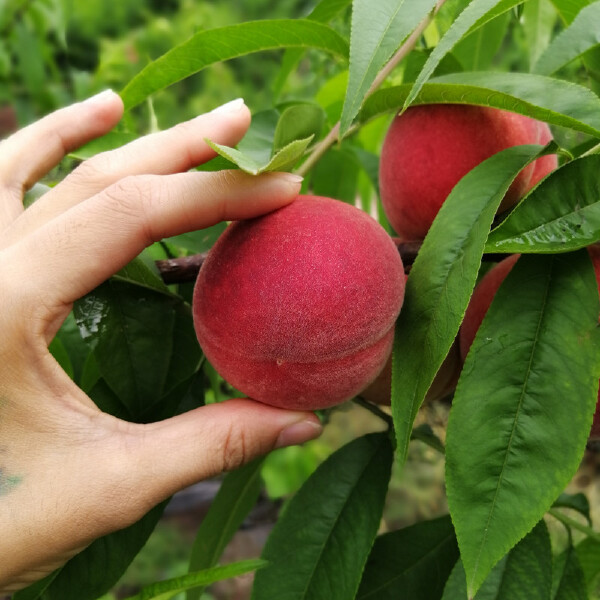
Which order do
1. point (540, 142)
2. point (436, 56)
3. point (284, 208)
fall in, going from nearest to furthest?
point (436, 56) < point (284, 208) < point (540, 142)

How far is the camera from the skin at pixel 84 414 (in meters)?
0.50

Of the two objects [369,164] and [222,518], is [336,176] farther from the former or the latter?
[222,518]

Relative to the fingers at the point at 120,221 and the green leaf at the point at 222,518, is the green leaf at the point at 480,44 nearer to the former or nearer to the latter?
the fingers at the point at 120,221

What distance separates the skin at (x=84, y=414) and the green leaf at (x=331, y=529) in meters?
0.13

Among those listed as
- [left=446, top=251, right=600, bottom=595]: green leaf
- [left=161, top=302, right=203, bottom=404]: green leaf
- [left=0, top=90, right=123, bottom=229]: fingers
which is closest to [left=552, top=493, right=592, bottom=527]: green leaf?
[left=446, top=251, right=600, bottom=595]: green leaf

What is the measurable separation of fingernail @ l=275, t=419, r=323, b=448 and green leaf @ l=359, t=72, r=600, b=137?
0.98 feet

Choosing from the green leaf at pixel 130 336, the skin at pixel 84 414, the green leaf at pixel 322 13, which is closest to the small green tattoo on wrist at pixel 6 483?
the skin at pixel 84 414

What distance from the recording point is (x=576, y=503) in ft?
2.43

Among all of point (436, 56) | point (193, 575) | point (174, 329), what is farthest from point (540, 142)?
point (193, 575)

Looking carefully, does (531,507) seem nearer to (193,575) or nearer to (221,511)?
(193,575)

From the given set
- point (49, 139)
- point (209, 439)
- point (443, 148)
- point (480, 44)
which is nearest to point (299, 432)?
point (209, 439)

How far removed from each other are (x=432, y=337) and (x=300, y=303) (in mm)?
102

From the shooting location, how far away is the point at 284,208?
551 mm

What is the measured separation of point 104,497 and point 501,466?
0.98ft
